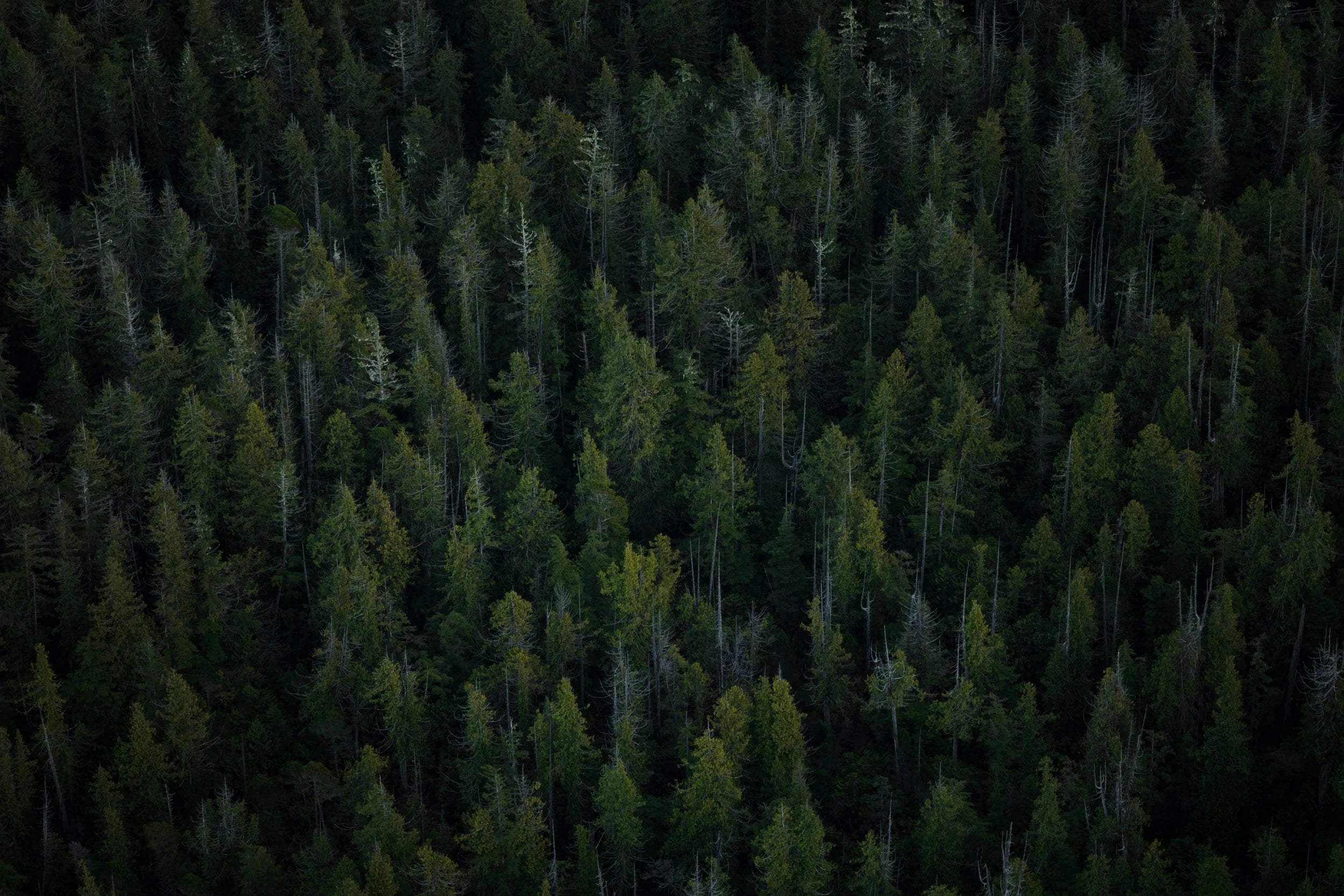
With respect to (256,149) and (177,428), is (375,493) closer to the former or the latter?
(177,428)

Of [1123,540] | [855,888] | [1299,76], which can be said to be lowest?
[855,888]

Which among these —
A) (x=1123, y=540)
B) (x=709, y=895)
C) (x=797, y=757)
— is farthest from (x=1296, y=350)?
(x=709, y=895)

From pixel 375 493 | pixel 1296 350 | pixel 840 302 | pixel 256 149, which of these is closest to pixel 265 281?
pixel 256 149

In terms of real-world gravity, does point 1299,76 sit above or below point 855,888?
above

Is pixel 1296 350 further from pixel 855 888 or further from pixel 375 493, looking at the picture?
pixel 375 493

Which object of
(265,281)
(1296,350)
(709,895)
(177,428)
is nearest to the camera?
(709,895)

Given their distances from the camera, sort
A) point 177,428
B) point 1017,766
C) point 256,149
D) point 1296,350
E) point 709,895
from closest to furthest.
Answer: point 709,895 → point 1017,766 → point 177,428 → point 1296,350 → point 256,149

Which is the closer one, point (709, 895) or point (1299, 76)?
point (709, 895)
